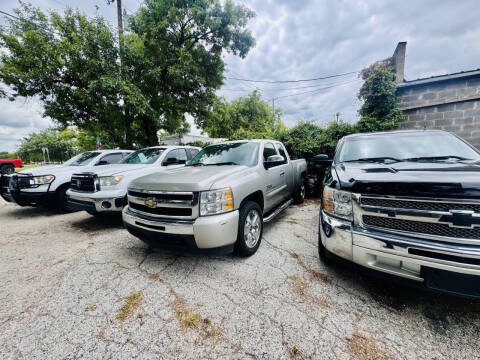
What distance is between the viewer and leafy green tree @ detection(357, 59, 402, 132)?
6.44 metres

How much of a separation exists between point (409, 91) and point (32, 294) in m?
10.1

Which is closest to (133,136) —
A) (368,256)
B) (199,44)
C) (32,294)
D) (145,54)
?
(145,54)

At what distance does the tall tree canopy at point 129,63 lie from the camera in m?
7.85

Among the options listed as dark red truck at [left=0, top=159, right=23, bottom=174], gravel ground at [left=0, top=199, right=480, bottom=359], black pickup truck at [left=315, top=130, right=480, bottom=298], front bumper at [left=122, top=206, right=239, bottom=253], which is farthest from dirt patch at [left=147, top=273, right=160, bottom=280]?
dark red truck at [left=0, top=159, right=23, bottom=174]

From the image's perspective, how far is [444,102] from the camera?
5.91 m

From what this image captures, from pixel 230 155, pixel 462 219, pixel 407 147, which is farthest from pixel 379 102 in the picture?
pixel 462 219

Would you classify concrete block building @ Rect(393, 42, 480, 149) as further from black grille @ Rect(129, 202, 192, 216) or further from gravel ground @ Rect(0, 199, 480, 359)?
black grille @ Rect(129, 202, 192, 216)

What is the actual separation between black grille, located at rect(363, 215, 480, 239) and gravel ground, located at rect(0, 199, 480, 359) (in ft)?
2.65

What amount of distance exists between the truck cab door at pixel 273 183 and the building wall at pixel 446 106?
5.57m

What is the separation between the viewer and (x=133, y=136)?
1178 cm

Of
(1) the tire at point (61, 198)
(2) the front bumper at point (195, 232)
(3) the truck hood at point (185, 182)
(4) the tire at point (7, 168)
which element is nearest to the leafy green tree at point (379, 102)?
(3) the truck hood at point (185, 182)

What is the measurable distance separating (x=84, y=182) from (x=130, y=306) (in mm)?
3031

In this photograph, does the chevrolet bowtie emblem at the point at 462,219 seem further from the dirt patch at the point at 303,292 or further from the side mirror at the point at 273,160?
the side mirror at the point at 273,160

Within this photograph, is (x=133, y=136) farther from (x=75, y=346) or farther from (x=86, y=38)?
(x=75, y=346)
